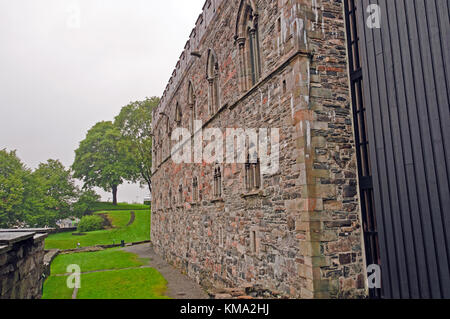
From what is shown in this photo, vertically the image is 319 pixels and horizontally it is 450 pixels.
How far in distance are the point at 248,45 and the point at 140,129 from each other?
30.7 m

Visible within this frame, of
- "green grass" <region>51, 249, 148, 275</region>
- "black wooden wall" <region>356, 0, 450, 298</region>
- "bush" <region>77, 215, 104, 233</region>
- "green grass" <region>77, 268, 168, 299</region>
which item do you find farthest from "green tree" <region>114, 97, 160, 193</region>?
"black wooden wall" <region>356, 0, 450, 298</region>

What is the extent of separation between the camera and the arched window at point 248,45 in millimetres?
9508

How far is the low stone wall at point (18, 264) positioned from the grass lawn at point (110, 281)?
19.6 ft

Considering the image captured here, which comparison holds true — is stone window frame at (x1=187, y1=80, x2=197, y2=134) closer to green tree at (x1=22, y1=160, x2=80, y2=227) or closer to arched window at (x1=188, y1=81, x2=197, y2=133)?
arched window at (x1=188, y1=81, x2=197, y2=133)

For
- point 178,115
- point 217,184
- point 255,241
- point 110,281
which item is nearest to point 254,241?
point 255,241

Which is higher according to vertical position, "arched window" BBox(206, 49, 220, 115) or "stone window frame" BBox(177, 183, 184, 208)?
"arched window" BBox(206, 49, 220, 115)

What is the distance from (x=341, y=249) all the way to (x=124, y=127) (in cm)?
3637

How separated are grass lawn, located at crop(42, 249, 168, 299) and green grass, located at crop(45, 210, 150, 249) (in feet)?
30.3

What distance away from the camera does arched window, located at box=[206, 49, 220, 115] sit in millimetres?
12977

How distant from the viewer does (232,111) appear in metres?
10.7

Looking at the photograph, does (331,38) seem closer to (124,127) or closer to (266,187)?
(266,187)

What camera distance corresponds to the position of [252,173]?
9.54 metres

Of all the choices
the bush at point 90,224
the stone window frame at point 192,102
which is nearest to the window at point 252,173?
the stone window frame at point 192,102
